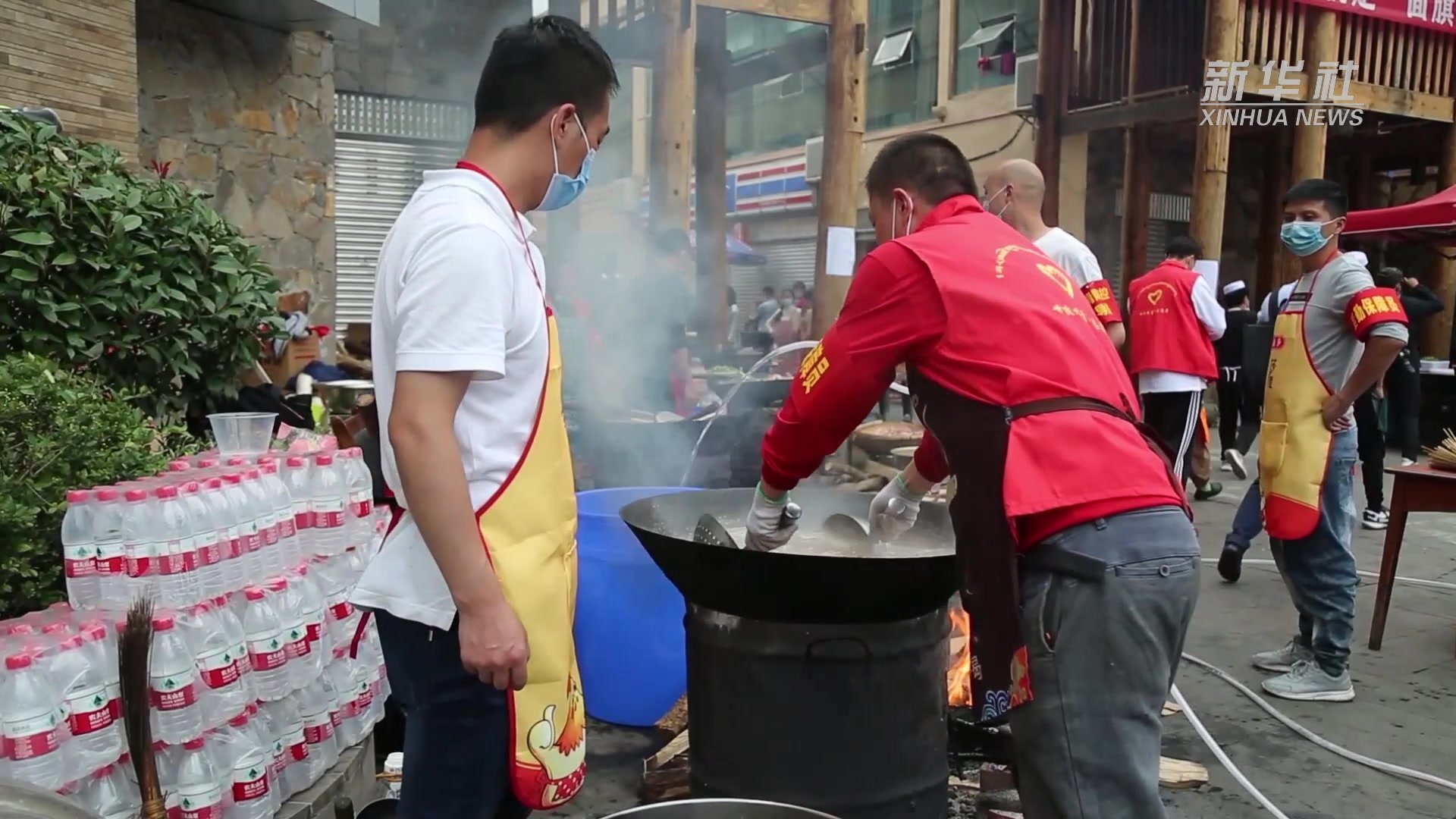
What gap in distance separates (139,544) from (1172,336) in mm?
6876

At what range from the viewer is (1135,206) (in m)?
13.8

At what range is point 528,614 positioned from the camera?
191 cm

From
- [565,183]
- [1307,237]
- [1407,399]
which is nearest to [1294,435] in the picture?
[1307,237]

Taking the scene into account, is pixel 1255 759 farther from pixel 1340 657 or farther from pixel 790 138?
pixel 790 138

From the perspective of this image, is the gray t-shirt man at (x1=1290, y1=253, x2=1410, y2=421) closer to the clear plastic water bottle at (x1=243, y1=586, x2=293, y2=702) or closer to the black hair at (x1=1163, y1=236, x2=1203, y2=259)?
the black hair at (x1=1163, y1=236, x2=1203, y2=259)

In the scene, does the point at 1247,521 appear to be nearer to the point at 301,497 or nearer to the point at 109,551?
the point at 301,497

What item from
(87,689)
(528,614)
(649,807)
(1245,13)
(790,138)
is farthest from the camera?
(790,138)

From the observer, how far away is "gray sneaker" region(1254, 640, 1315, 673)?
16.4 feet

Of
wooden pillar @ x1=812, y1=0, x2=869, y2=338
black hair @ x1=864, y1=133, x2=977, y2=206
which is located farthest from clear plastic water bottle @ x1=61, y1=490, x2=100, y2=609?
wooden pillar @ x1=812, y1=0, x2=869, y2=338

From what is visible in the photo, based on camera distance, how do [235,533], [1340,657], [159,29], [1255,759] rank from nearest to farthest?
[235,533] → [1255,759] → [1340,657] → [159,29]

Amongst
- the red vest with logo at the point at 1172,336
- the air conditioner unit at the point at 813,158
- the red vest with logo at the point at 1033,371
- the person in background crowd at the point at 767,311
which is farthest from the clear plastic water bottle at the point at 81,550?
the air conditioner unit at the point at 813,158

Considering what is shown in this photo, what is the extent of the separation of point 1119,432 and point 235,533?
2.41m

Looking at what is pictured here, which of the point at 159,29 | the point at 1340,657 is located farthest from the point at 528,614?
the point at 159,29

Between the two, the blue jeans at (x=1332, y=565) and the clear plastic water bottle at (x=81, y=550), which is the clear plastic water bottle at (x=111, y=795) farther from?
the blue jeans at (x=1332, y=565)
